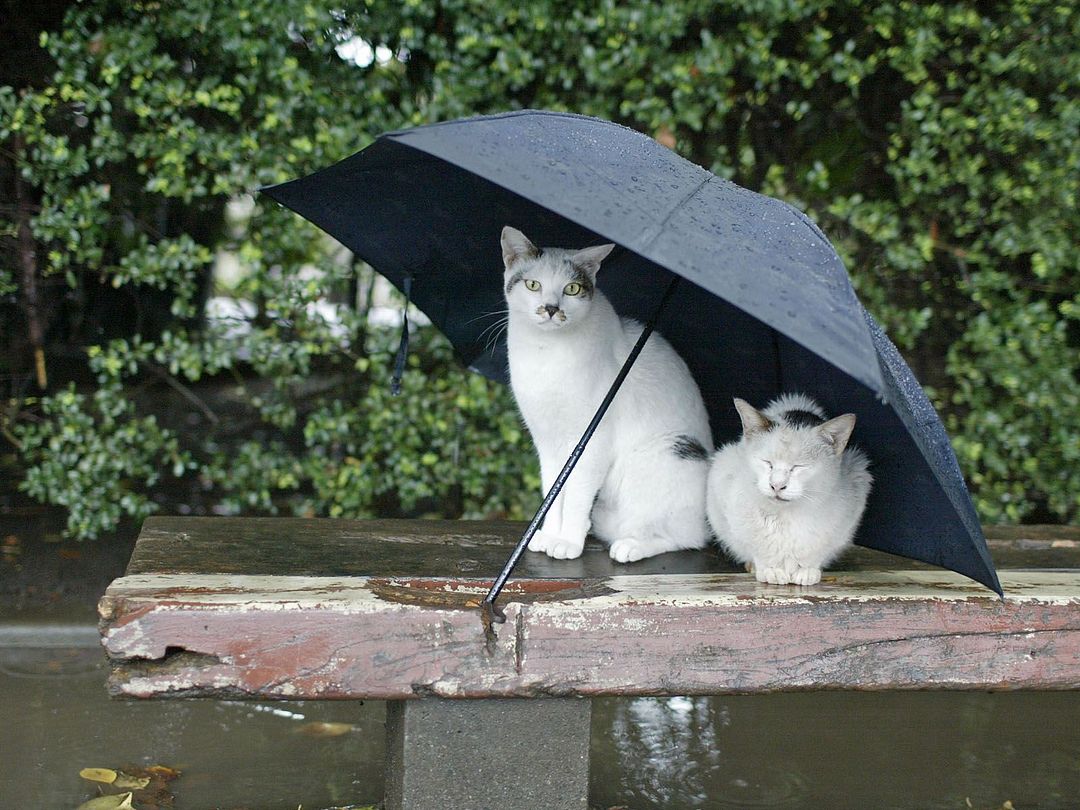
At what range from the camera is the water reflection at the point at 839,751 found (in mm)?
2973

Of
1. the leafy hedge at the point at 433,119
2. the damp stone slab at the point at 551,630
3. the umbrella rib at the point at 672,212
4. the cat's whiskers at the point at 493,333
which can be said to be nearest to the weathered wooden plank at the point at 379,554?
the damp stone slab at the point at 551,630

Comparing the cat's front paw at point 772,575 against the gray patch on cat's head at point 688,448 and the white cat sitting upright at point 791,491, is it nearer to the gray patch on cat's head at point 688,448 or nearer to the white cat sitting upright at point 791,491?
the white cat sitting upright at point 791,491

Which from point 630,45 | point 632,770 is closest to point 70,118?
point 630,45

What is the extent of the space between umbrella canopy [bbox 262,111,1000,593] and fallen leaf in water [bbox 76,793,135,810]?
1470 millimetres

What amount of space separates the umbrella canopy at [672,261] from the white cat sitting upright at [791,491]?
11 centimetres

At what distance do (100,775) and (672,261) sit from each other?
2.12m

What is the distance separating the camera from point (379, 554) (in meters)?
2.64

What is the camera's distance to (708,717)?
11.5 ft

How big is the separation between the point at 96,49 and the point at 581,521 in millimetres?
2758

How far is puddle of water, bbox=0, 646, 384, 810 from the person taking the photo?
2.79m

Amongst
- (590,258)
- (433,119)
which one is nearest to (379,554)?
(590,258)

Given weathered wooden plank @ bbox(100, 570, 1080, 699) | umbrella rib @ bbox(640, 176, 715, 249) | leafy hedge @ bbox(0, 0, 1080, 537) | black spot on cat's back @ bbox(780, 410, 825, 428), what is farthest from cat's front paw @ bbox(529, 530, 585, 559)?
leafy hedge @ bbox(0, 0, 1080, 537)

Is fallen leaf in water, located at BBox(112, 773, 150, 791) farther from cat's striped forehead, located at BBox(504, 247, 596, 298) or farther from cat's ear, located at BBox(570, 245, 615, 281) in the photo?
cat's ear, located at BBox(570, 245, 615, 281)

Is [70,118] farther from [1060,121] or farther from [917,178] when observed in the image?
[1060,121]
